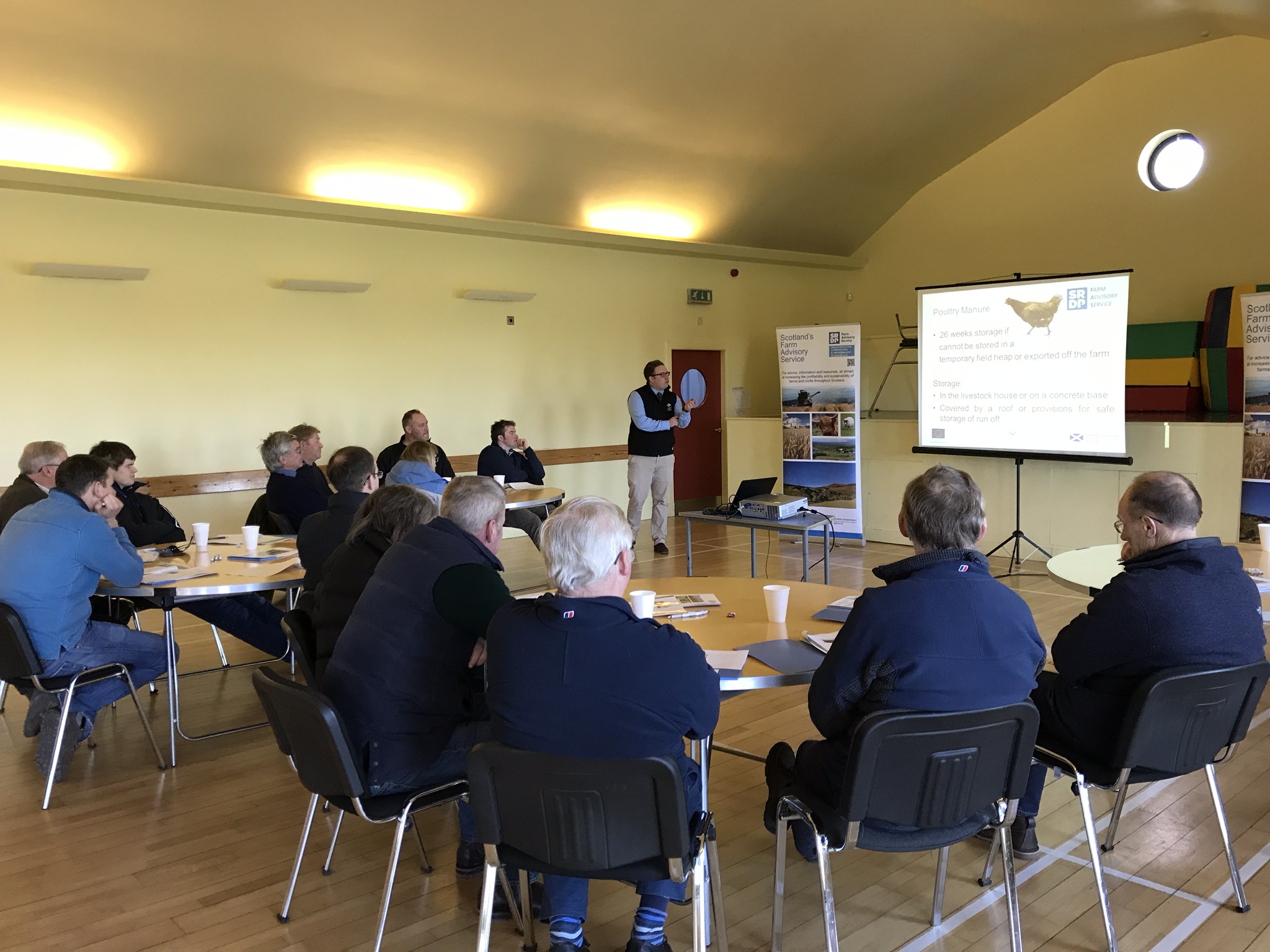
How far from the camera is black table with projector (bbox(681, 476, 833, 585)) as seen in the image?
5918 mm

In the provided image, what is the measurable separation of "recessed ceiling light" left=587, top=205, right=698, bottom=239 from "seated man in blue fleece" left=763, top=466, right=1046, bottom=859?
8016 millimetres

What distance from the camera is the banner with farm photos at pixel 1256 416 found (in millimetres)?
6688

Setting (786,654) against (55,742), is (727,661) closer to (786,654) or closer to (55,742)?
(786,654)

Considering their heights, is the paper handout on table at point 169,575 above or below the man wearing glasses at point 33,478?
below

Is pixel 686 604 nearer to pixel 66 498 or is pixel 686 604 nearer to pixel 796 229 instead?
pixel 66 498

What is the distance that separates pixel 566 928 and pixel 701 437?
369 inches

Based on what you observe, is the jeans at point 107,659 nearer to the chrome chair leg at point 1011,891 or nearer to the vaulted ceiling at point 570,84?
the chrome chair leg at point 1011,891

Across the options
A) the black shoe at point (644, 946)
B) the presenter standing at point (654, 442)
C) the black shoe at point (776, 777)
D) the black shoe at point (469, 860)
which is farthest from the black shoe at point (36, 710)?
the presenter standing at point (654, 442)

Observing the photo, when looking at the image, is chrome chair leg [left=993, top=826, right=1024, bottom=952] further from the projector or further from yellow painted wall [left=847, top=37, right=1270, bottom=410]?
yellow painted wall [left=847, top=37, right=1270, bottom=410]

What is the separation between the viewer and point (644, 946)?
91.4 inches

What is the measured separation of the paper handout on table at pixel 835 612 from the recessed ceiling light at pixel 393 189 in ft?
21.0

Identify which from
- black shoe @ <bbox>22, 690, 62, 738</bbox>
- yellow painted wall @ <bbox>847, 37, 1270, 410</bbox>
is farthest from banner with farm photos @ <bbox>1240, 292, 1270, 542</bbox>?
black shoe @ <bbox>22, 690, 62, 738</bbox>

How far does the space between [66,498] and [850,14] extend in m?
6.56

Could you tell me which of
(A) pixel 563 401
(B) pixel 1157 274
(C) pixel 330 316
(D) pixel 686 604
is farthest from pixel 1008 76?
(D) pixel 686 604
